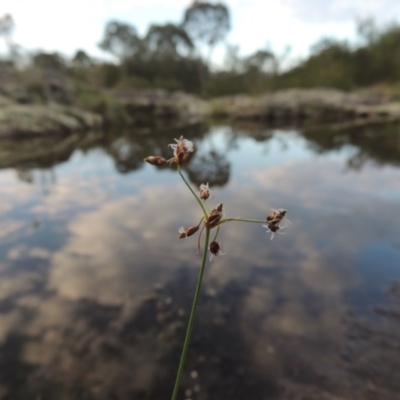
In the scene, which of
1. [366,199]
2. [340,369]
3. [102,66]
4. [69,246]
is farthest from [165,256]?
[102,66]

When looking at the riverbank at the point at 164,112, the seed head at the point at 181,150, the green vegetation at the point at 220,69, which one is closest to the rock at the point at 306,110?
the riverbank at the point at 164,112

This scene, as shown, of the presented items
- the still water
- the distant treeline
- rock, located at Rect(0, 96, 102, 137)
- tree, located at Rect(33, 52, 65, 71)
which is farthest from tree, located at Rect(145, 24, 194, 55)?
the still water

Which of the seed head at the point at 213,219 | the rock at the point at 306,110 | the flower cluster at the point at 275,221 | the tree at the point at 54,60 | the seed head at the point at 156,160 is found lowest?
the rock at the point at 306,110

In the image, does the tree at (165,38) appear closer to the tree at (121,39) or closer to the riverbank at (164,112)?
the tree at (121,39)

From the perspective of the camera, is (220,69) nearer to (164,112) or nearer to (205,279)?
(164,112)

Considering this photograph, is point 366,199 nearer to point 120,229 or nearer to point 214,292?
point 214,292

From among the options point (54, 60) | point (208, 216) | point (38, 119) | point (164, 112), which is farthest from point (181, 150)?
point (54, 60)
